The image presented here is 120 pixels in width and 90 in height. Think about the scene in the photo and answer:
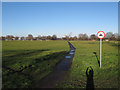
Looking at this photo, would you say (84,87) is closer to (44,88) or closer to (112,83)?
(112,83)

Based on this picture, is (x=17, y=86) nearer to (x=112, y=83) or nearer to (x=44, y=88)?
(x=44, y=88)

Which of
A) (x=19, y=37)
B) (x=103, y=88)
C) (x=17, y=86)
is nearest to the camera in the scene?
(x=103, y=88)

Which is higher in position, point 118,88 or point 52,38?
point 52,38

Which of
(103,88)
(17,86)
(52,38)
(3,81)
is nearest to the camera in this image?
(103,88)

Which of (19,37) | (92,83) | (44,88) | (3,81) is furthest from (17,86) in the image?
(19,37)

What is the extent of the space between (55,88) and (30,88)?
1048 mm

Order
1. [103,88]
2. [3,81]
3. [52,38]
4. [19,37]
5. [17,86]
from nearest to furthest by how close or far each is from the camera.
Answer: [103,88], [17,86], [3,81], [52,38], [19,37]

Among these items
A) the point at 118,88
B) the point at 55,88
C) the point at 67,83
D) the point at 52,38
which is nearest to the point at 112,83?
the point at 118,88

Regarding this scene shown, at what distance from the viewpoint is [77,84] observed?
3988 mm

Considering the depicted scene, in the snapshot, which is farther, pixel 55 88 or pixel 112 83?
pixel 112 83

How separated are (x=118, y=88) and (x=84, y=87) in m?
1.40

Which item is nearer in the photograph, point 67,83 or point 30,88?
point 30,88

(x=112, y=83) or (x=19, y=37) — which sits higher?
(x=19, y=37)

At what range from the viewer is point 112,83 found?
405 cm
